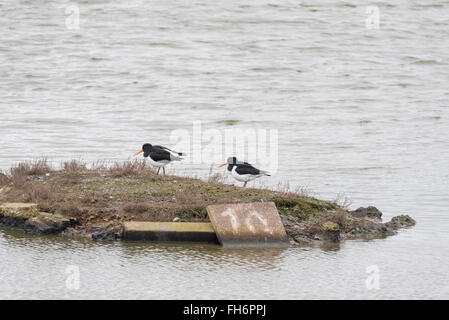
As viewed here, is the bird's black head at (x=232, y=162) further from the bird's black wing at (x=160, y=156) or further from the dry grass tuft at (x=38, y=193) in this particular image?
the dry grass tuft at (x=38, y=193)

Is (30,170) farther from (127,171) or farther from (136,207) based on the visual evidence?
(136,207)

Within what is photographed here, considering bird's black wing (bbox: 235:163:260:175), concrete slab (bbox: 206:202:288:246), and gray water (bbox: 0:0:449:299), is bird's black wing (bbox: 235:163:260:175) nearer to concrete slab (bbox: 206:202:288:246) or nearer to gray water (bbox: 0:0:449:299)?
concrete slab (bbox: 206:202:288:246)

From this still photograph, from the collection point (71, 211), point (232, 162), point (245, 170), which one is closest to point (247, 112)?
point (232, 162)

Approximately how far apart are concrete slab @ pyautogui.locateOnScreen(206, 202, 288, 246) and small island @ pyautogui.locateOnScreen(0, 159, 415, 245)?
341 millimetres

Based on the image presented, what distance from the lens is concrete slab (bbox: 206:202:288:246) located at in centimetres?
1034

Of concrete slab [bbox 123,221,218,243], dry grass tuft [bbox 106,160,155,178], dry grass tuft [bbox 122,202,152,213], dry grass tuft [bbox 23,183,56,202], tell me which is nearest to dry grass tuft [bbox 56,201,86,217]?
dry grass tuft [bbox 23,183,56,202]

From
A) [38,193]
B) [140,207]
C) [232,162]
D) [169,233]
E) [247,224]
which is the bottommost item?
[169,233]

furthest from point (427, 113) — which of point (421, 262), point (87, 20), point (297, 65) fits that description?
point (87, 20)

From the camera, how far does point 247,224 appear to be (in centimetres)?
1051

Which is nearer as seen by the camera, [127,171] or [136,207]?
[136,207]

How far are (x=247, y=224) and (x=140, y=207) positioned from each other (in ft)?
6.00
